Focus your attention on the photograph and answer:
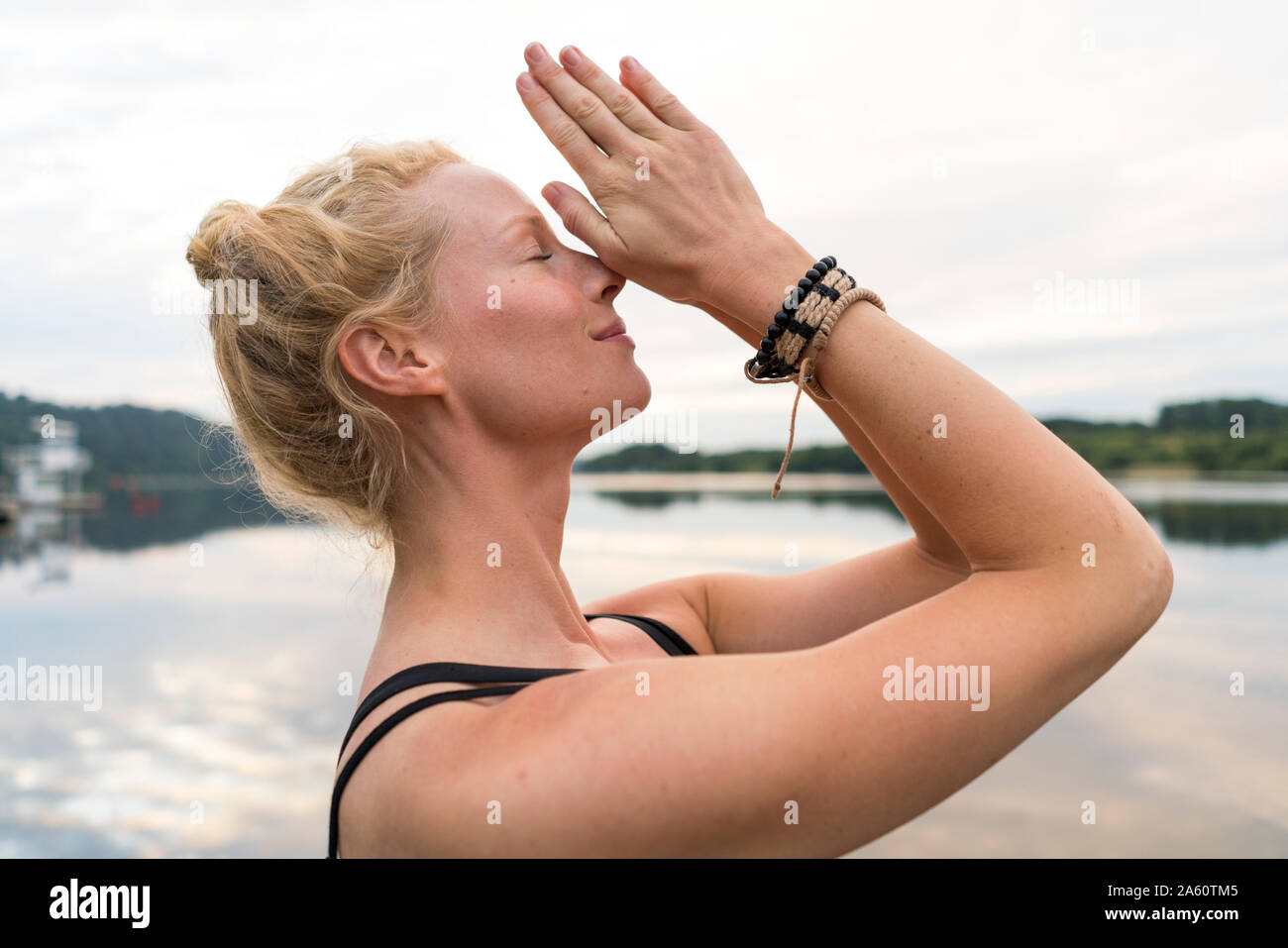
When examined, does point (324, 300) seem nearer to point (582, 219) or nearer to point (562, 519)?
point (582, 219)

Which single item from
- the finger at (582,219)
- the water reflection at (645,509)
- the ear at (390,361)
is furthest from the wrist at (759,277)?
the water reflection at (645,509)

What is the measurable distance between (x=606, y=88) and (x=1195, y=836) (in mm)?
7178

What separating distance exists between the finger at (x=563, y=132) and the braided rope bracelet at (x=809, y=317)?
18.6 inches

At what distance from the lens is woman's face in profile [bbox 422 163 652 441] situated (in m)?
1.79

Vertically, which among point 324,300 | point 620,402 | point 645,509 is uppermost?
point 645,509

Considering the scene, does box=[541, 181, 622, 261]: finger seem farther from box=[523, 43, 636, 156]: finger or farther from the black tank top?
the black tank top

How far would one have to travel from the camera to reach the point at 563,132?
5.43 feet

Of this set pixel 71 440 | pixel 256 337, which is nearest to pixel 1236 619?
pixel 256 337

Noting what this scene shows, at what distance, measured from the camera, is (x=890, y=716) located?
1.25 meters

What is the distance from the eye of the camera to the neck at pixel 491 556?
1.76 m

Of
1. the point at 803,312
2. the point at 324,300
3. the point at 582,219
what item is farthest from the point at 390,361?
the point at 803,312

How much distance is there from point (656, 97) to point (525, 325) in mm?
517

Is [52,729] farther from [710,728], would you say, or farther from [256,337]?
[710,728]

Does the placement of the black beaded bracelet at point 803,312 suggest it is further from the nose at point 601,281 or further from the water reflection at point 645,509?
the water reflection at point 645,509
